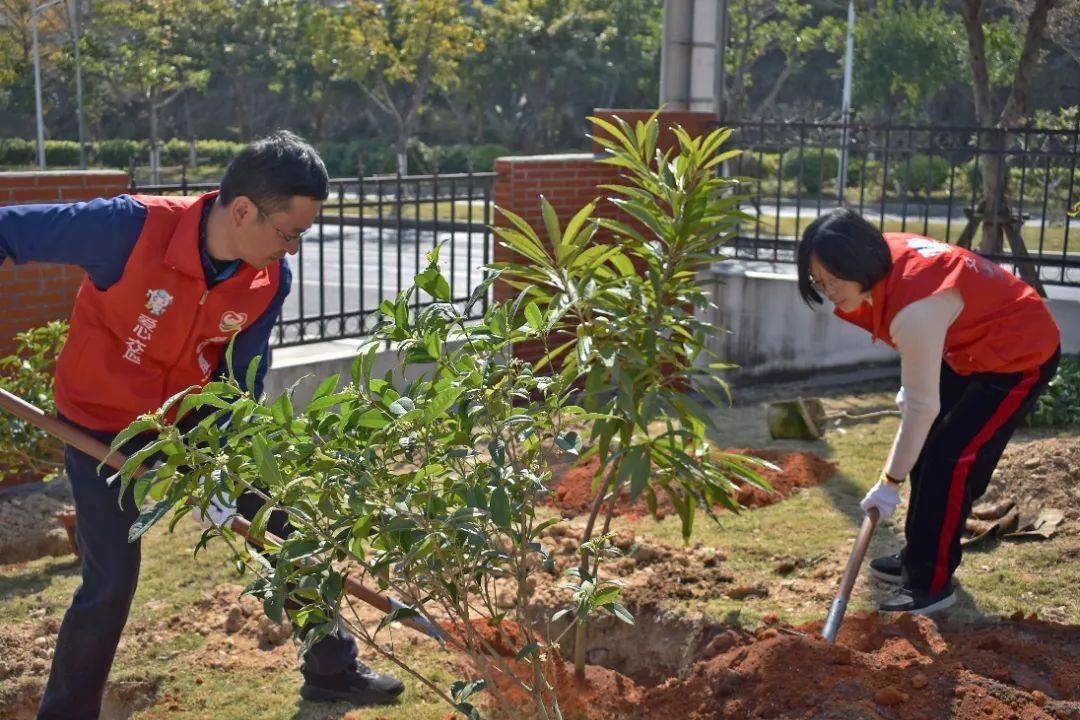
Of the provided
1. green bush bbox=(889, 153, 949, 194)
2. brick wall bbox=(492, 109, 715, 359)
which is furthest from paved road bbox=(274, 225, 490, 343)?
green bush bbox=(889, 153, 949, 194)

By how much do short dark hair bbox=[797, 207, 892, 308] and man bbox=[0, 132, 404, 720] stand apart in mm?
1525

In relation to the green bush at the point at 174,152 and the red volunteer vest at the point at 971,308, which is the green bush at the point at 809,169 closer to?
the green bush at the point at 174,152

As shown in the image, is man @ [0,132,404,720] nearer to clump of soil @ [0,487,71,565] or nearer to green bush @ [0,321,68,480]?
green bush @ [0,321,68,480]

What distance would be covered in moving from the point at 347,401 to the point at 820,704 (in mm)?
1634

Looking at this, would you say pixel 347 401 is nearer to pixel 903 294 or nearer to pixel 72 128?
pixel 903 294

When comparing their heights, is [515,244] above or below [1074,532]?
above

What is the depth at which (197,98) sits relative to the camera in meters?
40.7

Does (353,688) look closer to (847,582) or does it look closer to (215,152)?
(847,582)

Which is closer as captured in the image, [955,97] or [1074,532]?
[1074,532]

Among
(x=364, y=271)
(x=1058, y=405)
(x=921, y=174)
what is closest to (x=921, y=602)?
(x=1058, y=405)

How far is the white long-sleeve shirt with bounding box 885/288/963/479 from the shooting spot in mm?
3875

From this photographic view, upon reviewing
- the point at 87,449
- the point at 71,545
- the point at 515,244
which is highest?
the point at 515,244

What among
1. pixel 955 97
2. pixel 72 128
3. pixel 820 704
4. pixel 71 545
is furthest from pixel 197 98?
pixel 820 704

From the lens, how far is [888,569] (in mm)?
4895
